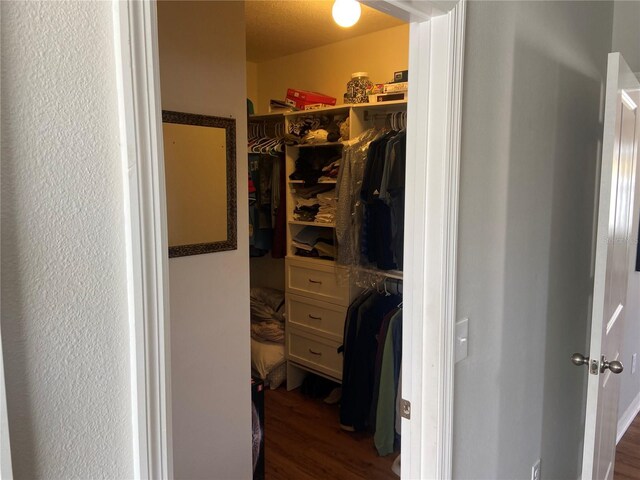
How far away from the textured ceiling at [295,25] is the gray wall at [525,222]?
4.75 ft

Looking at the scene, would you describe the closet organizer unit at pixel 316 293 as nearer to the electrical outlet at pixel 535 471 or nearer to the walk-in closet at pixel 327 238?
the walk-in closet at pixel 327 238

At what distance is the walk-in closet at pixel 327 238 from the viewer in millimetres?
2775

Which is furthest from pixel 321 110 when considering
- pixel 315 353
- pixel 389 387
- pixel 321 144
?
pixel 389 387

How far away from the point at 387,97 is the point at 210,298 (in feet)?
5.46

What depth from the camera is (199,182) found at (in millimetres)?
1974

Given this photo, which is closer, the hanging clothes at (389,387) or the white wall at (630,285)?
the white wall at (630,285)

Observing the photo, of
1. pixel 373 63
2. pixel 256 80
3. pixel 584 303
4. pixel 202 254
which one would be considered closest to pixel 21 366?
pixel 202 254

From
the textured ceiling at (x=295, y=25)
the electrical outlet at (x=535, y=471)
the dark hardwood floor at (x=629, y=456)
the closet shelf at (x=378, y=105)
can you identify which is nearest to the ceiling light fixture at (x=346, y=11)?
the textured ceiling at (x=295, y=25)

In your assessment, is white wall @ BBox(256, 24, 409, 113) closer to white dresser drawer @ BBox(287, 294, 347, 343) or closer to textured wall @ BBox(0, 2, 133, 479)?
white dresser drawer @ BBox(287, 294, 347, 343)

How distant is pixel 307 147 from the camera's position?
349cm

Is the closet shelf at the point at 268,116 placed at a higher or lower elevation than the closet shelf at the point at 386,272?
higher

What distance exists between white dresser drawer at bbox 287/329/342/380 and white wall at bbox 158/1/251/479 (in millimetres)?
1134

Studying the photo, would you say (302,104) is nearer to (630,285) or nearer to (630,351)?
(630,285)

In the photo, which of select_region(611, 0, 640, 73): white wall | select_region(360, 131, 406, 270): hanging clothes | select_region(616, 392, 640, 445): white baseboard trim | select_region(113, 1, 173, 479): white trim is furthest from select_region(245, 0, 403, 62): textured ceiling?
select_region(616, 392, 640, 445): white baseboard trim
